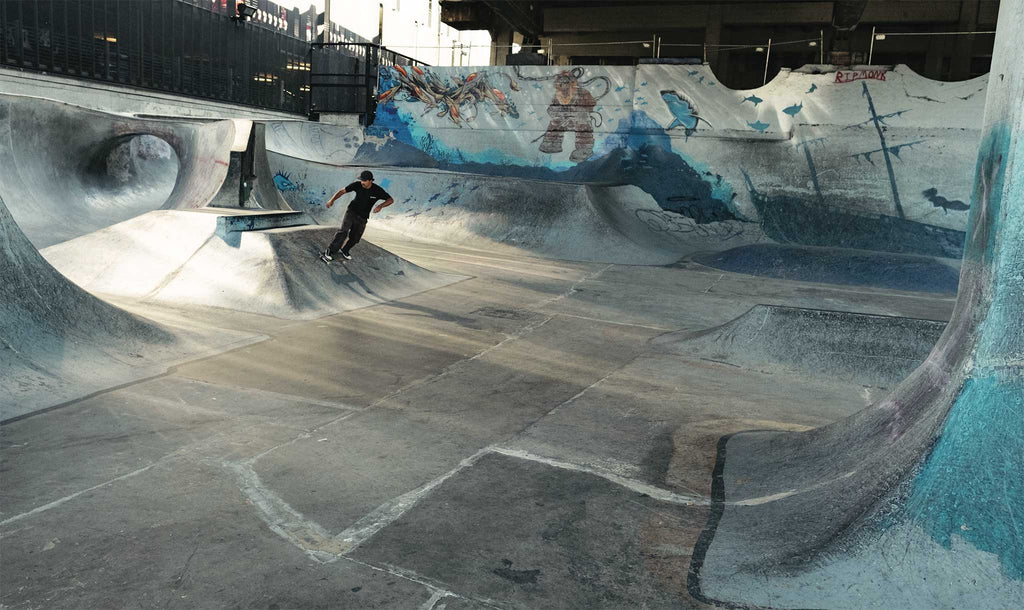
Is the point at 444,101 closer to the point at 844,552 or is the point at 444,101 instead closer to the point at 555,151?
the point at 555,151

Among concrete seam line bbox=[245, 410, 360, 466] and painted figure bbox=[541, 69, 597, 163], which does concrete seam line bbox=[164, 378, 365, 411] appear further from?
painted figure bbox=[541, 69, 597, 163]

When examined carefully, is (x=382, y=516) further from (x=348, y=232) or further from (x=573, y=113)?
(x=573, y=113)

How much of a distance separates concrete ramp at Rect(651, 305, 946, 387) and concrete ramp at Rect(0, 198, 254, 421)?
5.15 meters

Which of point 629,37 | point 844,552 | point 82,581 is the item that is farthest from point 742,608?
point 629,37

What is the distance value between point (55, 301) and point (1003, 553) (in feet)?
21.2

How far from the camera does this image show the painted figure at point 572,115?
2002cm

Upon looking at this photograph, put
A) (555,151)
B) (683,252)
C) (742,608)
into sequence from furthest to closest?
(555,151) → (683,252) → (742,608)

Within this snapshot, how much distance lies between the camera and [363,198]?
9992 millimetres

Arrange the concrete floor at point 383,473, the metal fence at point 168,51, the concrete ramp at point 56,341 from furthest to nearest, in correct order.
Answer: the metal fence at point 168,51
the concrete ramp at point 56,341
the concrete floor at point 383,473

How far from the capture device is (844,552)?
2936 mm

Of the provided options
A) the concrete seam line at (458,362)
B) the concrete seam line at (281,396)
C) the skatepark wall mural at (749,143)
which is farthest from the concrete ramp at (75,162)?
the concrete seam line at (281,396)

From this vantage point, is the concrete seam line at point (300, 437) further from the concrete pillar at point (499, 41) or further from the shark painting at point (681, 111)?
the concrete pillar at point (499, 41)

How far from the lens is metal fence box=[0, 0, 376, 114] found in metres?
15.6

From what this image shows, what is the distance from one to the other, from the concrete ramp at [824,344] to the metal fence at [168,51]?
15.4m
